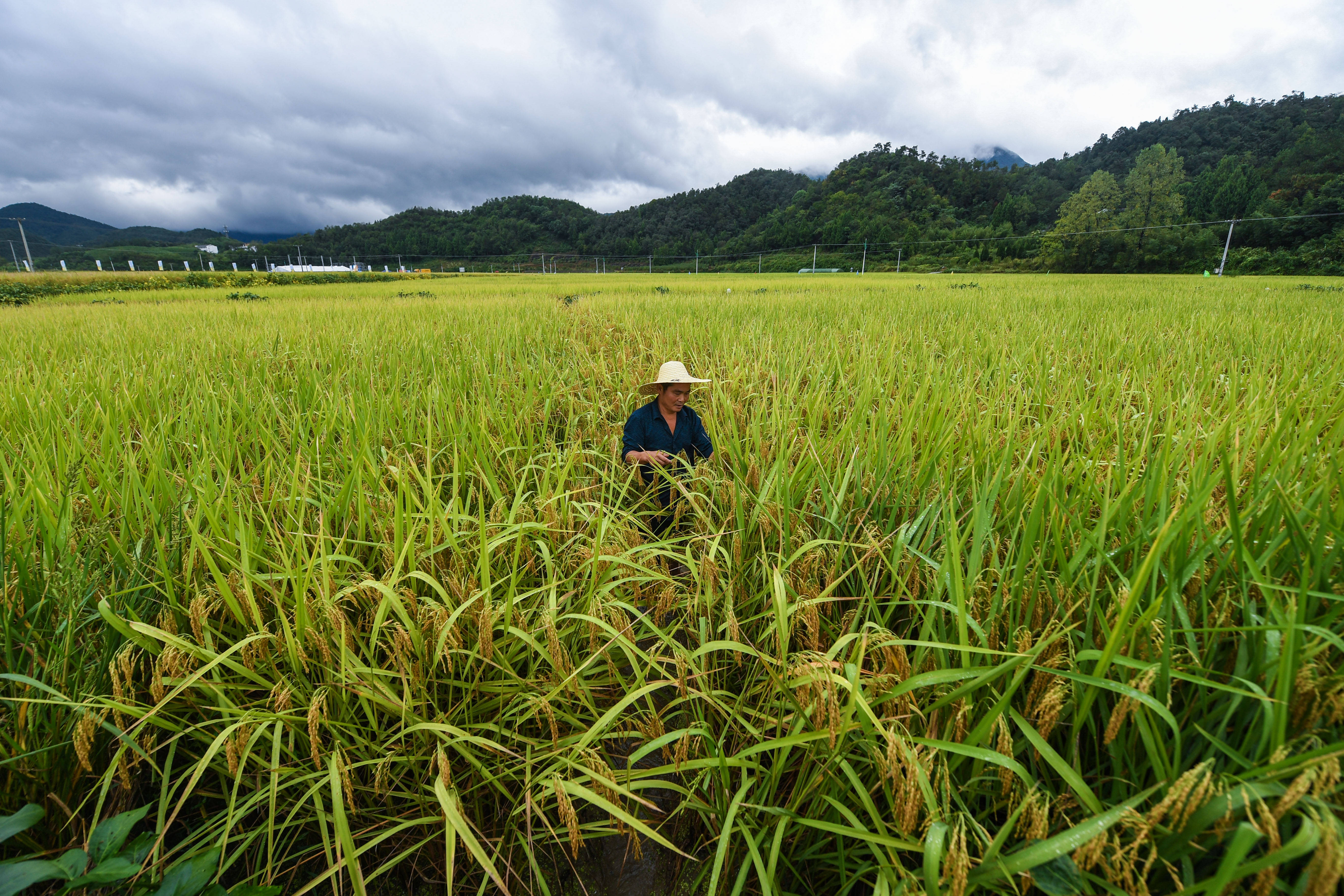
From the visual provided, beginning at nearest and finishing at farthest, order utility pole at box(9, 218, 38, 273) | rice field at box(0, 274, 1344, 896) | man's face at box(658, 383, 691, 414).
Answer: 1. rice field at box(0, 274, 1344, 896)
2. man's face at box(658, 383, 691, 414)
3. utility pole at box(9, 218, 38, 273)

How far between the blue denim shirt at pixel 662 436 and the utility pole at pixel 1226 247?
82.6ft

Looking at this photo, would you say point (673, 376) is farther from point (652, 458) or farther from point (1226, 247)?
point (1226, 247)

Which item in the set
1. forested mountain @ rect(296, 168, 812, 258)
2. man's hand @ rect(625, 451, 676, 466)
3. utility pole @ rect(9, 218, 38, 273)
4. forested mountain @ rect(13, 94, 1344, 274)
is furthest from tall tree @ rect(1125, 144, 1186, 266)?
utility pole @ rect(9, 218, 38, 273)

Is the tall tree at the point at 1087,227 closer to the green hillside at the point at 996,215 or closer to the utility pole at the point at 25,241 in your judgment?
the green hillside at the point at 996,215

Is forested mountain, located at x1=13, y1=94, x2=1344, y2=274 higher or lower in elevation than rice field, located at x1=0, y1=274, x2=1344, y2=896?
higher

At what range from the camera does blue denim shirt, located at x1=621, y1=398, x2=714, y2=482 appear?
2.14 metres

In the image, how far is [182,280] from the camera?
21.3m

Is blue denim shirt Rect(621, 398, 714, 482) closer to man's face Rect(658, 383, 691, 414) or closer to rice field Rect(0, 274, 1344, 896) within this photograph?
man's face Rect(658, 383, 691, 414)

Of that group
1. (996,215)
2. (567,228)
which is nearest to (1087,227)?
(996,215)

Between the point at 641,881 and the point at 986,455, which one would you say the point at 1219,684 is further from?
the point at 641,881

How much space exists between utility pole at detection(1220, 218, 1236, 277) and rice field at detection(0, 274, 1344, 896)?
83.3ft

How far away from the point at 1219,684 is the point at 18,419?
351cm

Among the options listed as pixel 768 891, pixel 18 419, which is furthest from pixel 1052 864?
pixel 18 419

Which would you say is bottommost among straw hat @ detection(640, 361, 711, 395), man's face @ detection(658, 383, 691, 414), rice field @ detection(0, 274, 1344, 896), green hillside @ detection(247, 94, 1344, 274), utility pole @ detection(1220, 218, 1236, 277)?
rice field @ detection(0, 274, 1344, 896)
